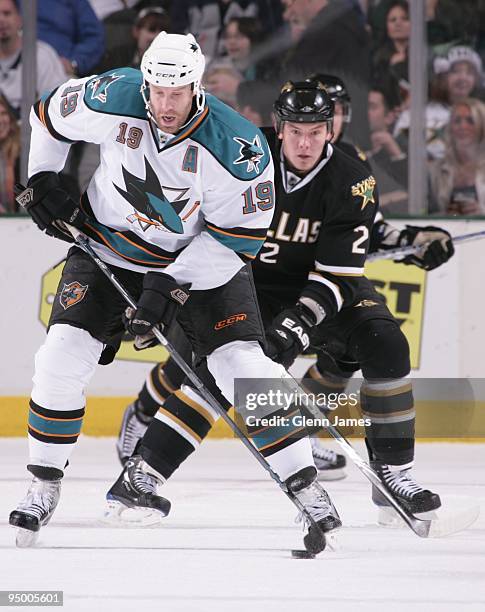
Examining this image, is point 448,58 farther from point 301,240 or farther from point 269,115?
point 301,240

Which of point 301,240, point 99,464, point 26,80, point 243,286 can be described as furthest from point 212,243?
point 26,80

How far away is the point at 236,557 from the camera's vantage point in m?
2.95

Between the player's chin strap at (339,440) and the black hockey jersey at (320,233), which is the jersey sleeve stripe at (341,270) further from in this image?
the player's chin strap at (339,440)

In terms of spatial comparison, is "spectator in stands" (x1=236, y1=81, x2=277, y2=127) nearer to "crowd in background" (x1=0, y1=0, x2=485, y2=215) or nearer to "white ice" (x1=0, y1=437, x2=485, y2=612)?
"crowd in background" (x1=0, y1=0, x2=485, y2=215)

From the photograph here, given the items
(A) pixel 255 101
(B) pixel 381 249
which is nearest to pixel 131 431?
(B) pixel 381 249

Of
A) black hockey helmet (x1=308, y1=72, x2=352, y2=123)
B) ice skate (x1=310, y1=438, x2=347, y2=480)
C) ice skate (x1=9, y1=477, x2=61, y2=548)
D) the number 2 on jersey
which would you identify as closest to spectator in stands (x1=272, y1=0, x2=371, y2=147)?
black hockey helmet (x1=308, y1=72, x2=352, y2=123)

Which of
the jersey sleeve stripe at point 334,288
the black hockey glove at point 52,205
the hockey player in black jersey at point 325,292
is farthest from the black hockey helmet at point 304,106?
the black hockey glove at point 52,205

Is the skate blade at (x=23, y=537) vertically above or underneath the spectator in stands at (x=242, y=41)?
underneath

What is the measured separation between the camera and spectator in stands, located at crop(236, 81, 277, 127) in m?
5.54

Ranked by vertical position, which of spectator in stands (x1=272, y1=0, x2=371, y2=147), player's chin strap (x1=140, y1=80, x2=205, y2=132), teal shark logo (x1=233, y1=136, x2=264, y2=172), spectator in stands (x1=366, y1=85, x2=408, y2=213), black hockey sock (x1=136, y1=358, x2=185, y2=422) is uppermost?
A: player's chin strap (x1=140, y1=80, x2=205, y2=132)

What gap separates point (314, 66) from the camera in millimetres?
5582

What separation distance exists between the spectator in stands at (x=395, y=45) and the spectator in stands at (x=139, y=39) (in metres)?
0.86

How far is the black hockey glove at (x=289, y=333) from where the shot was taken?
3.44m

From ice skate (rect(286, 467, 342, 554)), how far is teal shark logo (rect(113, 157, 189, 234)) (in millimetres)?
636
